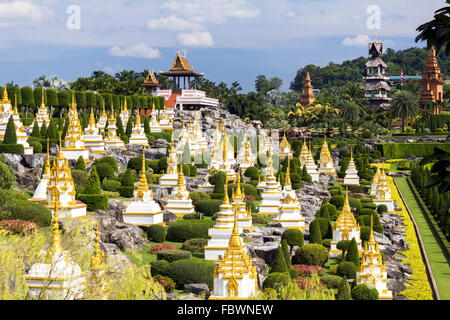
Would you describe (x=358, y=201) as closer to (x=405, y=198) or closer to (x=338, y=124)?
(x=405, y=198)

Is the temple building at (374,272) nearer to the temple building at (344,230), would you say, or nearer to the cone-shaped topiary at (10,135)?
the temple building at (344,230)

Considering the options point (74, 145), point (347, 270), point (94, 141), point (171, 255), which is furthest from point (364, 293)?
point (94, 141)

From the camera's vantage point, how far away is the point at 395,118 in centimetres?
12888

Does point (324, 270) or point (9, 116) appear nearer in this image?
point (324, 270)

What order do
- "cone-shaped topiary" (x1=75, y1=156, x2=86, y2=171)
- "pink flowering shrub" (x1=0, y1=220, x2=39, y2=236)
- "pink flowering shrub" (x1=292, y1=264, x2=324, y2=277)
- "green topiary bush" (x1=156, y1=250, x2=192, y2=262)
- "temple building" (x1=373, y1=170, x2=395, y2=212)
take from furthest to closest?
"temple building" (x1=373, y1=170, x2=395, y2=212), "cone-shaped topiary" (x1=75, y1=156, x2=86, y2=171), "pink flowering shrub" (x1=292, y1=264, x2=324, y2=277), "green topiary bush" (x1=156, y1=250, x2=192, y2=262), "pink flowering shrub" (x1=0, y1=220, x2=39, y2=236)

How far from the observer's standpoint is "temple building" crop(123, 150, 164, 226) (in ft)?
138

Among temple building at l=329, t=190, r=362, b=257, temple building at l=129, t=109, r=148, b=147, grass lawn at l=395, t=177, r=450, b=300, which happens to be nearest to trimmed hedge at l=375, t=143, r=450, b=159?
grass lawn at l=395, t=177, r=450, b=300

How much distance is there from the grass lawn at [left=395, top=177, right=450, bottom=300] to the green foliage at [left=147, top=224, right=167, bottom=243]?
14.7 m

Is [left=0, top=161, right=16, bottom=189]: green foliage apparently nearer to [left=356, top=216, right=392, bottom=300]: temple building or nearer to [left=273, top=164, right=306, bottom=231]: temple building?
[left=273, top=164, right=306, bottom=231]: temple building

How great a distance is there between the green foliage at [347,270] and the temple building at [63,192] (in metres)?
13.8

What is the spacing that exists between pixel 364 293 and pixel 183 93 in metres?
85.8

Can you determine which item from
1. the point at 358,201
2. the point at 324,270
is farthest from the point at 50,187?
the point at 358,201

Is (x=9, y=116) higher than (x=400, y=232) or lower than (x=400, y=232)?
higher
